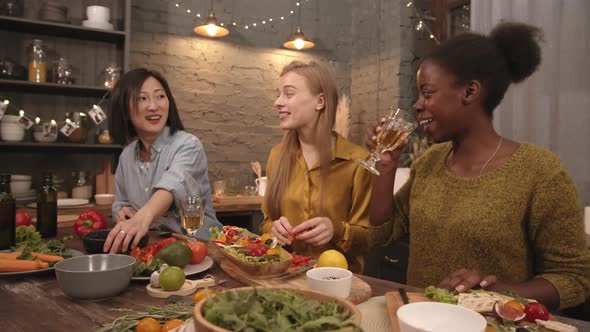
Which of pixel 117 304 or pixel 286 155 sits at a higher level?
pixel 286 155

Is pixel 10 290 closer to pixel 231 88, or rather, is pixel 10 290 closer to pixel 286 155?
pixel 286 155

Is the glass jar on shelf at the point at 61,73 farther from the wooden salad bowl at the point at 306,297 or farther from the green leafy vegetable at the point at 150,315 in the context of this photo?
the wooden salad bowl at the point at 306,297

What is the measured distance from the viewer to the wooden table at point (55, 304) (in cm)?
104

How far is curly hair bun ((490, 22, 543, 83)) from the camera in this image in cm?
156

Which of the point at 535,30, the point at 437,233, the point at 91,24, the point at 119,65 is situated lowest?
the point at 437,233

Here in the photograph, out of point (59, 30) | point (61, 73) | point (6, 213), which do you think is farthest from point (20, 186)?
point (6, 213)

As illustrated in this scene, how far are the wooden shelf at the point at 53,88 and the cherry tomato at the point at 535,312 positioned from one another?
3812 millimetres

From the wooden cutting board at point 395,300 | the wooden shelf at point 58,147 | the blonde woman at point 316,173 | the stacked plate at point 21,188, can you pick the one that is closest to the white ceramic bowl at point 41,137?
the wooden shelf at point 58,147

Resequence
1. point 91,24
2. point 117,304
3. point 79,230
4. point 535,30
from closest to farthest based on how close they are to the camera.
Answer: point 117,304
point 535,30
point 79,230
point 91,24

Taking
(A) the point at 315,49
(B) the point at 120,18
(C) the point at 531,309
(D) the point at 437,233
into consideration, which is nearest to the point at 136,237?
(D) the point at 437,233

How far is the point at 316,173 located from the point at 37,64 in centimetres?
291

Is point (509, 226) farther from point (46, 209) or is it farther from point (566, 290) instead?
point (46, 209)

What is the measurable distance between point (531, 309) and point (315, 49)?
4885 millimetres

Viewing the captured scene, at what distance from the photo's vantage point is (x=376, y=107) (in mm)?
5105
